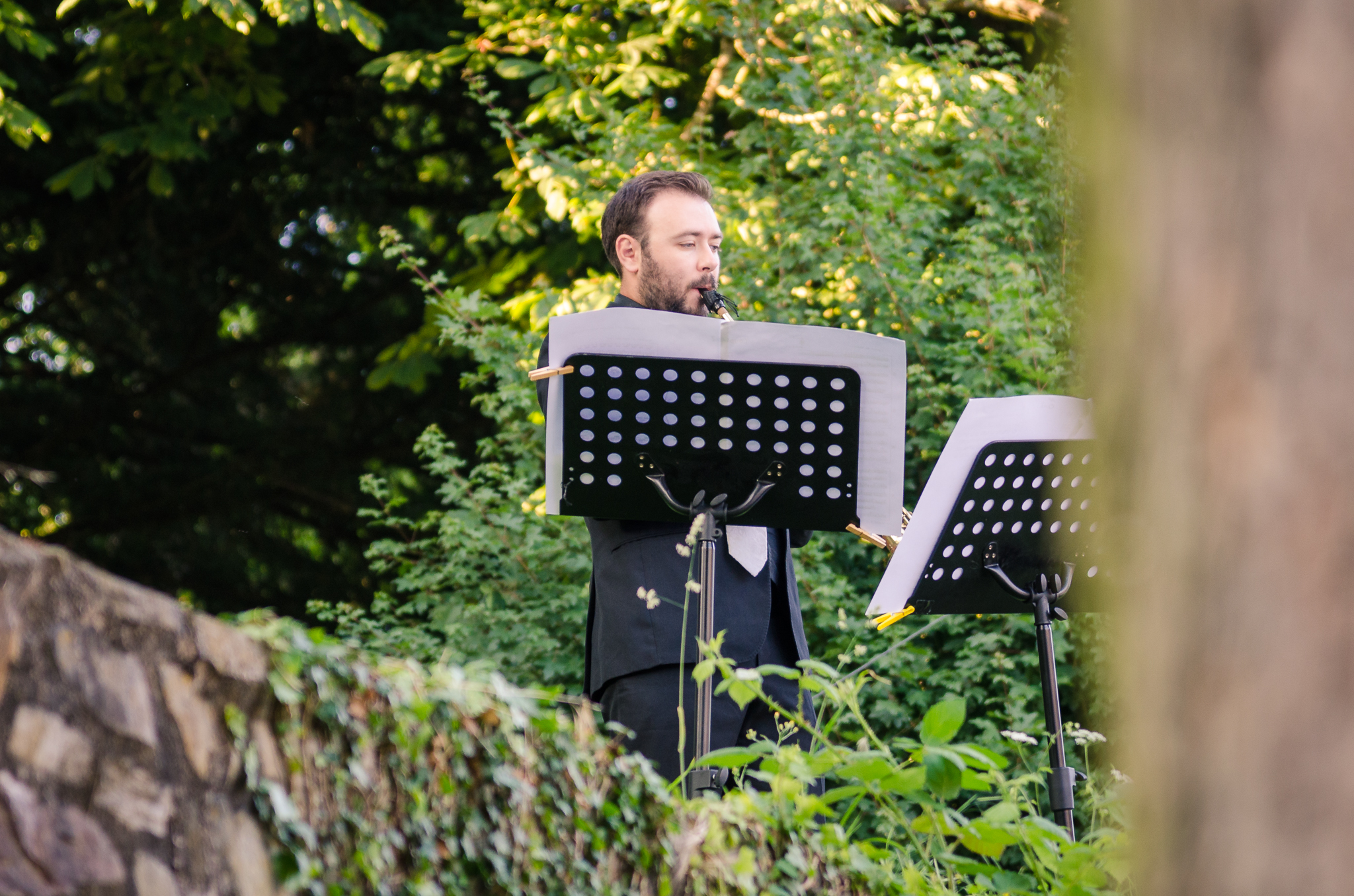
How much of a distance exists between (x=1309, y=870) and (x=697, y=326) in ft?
6.24

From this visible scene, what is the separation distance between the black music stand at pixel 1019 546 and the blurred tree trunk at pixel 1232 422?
1800 mm

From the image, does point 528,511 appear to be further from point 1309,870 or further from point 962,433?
point 1309,870

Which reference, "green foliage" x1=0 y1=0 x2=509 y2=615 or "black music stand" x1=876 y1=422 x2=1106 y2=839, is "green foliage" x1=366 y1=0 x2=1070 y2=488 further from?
"green foliage" x1=0 y1=0 x2=509 y2=615

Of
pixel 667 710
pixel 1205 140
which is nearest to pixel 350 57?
pixel 667 710

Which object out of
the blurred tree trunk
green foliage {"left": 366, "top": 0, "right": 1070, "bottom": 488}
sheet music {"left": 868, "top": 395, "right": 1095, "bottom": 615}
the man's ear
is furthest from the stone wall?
green foliage {"left": 366, "top": 0, "right": 1070, "bottom": 488}

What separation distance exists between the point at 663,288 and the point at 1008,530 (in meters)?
1.10

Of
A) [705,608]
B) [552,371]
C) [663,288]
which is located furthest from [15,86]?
[705,608]

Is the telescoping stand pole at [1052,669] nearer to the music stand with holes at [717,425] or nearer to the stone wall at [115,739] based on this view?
the music stand with holes at [717,425]

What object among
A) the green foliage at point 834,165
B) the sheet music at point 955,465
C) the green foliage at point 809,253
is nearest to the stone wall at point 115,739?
the sheet music at point 955,465

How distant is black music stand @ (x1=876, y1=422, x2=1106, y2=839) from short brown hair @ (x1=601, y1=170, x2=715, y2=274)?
1.17m

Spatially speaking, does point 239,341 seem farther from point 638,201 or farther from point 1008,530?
point 1008,530

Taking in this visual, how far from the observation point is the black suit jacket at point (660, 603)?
274cm

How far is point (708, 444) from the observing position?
2416mm

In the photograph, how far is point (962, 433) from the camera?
240 cm
